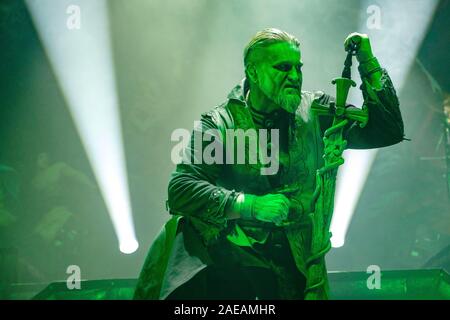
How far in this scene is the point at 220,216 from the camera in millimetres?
2480

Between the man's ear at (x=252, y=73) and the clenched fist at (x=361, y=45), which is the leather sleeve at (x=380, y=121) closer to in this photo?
the clenched fist at (x=361, y=45)

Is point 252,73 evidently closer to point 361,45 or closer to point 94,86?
A: point 361,45

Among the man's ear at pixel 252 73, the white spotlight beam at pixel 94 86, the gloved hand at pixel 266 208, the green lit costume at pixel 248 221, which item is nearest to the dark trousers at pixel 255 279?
the green lit costume at pixel 248 221

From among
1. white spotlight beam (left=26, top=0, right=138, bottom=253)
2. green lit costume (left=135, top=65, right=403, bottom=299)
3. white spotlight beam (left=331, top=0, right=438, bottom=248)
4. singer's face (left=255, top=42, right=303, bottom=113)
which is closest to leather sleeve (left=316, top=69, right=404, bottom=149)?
→ green lit costume (left=135, top=65, right=403, bottom=299)

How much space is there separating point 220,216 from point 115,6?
17.4 ft

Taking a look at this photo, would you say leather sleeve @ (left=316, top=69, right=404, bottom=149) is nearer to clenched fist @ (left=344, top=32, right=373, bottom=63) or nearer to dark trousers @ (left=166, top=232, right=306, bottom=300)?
clenched fist @ (left=344, top=32, right=373, bottom=63)

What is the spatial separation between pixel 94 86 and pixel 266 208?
16.7 feet

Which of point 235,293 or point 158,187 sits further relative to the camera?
point 158,187

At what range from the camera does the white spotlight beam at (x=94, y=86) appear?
22.5ft

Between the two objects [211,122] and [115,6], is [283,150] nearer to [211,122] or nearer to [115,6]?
[211,122]

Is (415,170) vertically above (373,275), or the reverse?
(415,170)

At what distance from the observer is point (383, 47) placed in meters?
6.79

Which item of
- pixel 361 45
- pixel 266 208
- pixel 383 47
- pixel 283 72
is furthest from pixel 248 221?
pixel 383 47

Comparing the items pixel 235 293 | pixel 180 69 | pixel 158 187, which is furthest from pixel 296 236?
pixel 158 187
